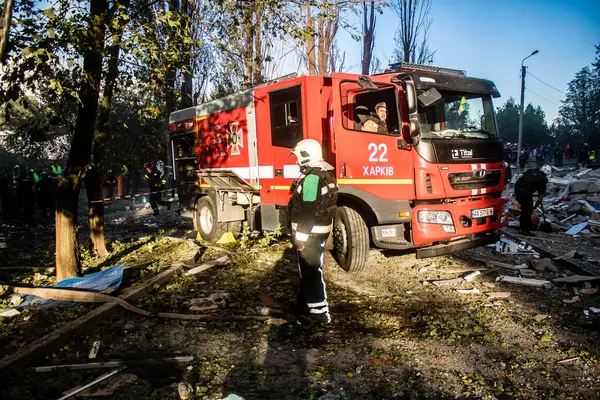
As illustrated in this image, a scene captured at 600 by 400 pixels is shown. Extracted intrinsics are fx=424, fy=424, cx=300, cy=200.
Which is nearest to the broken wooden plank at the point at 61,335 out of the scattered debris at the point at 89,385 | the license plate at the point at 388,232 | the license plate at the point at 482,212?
the scattered debris at the point at 89,385

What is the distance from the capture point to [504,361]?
3564 millimetres

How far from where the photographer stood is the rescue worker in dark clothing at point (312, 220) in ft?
14.2

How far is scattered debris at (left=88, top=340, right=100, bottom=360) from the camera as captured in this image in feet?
12.1

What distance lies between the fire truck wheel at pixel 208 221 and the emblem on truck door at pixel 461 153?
4.98 m

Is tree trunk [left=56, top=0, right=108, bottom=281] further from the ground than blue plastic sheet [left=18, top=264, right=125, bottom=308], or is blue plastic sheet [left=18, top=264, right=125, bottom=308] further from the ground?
tree trunk [left=56, top=0, right=108, bottom=281]

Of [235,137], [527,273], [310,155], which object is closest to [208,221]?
[235,137]

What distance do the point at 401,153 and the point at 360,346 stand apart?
283 centimetres

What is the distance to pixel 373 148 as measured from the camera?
586cm

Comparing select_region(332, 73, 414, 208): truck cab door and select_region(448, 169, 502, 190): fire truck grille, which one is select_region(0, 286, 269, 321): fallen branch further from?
select_region(448, 169, 502, 190): fire truck grille

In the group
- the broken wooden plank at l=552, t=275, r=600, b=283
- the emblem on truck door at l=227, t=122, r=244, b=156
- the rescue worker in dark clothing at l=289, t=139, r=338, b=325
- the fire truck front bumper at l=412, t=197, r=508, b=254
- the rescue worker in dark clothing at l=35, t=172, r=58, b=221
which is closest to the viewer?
the rescue worker in dark clothing at l=289, t=139, r=338, b=325

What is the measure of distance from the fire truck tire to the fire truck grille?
1.36 m

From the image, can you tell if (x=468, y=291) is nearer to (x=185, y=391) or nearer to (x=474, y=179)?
(x=474, y=179)

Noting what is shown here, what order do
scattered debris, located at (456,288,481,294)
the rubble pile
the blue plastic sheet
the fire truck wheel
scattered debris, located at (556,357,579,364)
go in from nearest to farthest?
1. scattered debris, located at (556,357,579,364)
2. the blue plastic sheet
3. scattered debris, located at (456,288,481,294)
4. the fire truck wheel
5. the rubble pile

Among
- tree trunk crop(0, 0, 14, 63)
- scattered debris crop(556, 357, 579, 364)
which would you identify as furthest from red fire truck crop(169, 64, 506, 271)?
tree trunk crop(0, 0, 14, 63)
